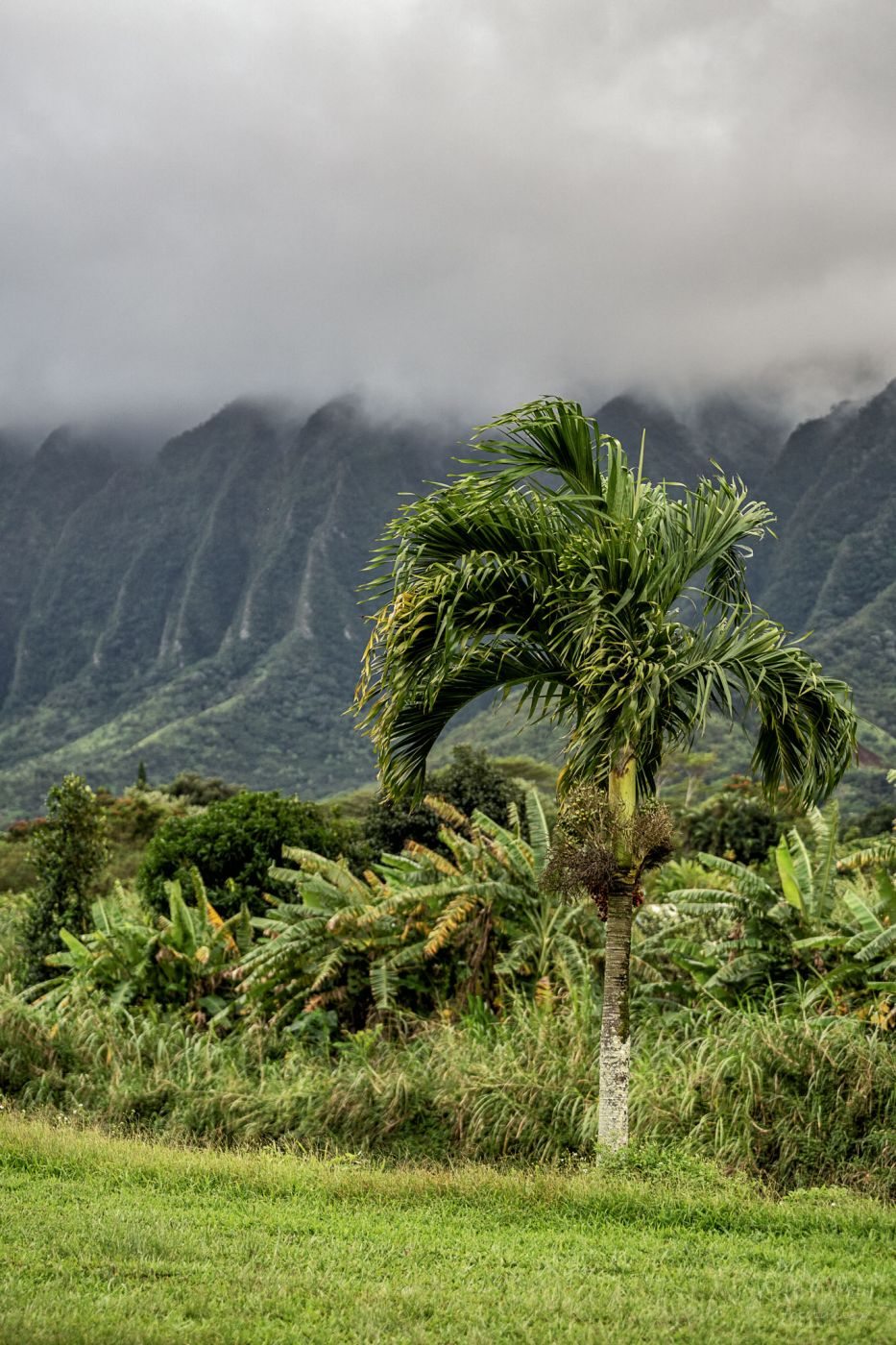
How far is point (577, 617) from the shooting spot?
7.97 meters

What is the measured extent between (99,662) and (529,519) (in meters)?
137

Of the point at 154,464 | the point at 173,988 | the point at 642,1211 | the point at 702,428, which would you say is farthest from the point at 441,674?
the point at 154,464

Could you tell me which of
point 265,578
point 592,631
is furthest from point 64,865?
point 265,578

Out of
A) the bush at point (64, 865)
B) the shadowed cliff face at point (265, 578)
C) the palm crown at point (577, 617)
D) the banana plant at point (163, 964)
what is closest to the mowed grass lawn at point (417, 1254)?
the palm crown at point (577, 617)

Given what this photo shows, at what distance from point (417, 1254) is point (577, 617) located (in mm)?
3798

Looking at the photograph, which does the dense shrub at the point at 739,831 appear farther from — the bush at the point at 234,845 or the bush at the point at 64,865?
the bush at the point at 64,865

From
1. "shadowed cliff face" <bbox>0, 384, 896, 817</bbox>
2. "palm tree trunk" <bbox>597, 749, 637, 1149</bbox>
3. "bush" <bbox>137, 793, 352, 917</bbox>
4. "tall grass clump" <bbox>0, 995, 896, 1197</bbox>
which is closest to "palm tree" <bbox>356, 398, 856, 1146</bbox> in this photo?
"palm tree trunk" <bbox>597, 749, 637, 1149</bbox>

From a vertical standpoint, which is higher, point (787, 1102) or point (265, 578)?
point (265, 578)

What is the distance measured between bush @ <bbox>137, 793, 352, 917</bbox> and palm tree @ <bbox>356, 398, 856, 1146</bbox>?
30.2 feet

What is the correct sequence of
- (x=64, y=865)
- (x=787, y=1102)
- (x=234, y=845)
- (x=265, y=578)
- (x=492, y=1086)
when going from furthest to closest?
(x=265, y=578)
(x=234, y=845)
(x=64, y=865)
(x=492, y=1086)
(x=787, y=1102)

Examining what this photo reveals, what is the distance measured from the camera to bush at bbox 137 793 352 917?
56.4ft

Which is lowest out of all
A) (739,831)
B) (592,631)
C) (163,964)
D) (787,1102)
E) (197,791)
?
(787,1102)

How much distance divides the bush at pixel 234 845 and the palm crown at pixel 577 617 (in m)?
9.22

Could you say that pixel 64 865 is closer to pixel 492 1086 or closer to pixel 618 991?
pixel 492 1086
